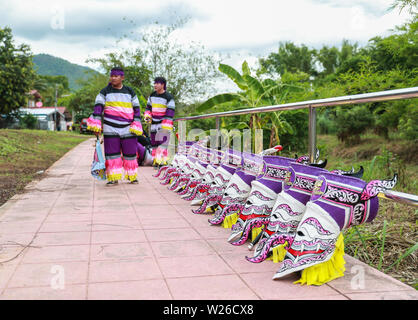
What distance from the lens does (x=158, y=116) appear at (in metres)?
7.88

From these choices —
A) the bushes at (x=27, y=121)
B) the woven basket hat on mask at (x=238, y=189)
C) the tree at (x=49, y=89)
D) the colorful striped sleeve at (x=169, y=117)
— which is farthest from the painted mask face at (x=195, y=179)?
the tree at (x=49, y=89)

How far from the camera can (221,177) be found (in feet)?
13.4

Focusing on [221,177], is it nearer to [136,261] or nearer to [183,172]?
[136,261]

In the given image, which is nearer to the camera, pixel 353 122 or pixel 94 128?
A: pixel 94 128

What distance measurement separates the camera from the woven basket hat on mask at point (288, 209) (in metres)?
2.74

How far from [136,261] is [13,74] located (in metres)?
30.8

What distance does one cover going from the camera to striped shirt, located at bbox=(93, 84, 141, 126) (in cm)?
625

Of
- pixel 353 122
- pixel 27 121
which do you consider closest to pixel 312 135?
pixel 353 122

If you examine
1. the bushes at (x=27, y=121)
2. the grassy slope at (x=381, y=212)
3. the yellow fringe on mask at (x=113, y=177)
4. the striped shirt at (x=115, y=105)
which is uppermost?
the striped shirt at (x=115, y=105)

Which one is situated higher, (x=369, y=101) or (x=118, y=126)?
(x=369, y=101)

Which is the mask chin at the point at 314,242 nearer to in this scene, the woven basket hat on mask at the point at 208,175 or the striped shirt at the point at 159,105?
the woven basket hat on mask at the point at 208,175

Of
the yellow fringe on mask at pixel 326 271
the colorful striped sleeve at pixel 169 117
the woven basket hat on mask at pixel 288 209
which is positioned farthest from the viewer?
A: the colorful striped sleeve at pixel 169 117

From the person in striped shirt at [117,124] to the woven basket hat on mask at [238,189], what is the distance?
3.03 metres

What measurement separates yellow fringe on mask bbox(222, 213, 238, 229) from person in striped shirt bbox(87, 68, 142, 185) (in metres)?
3.08
